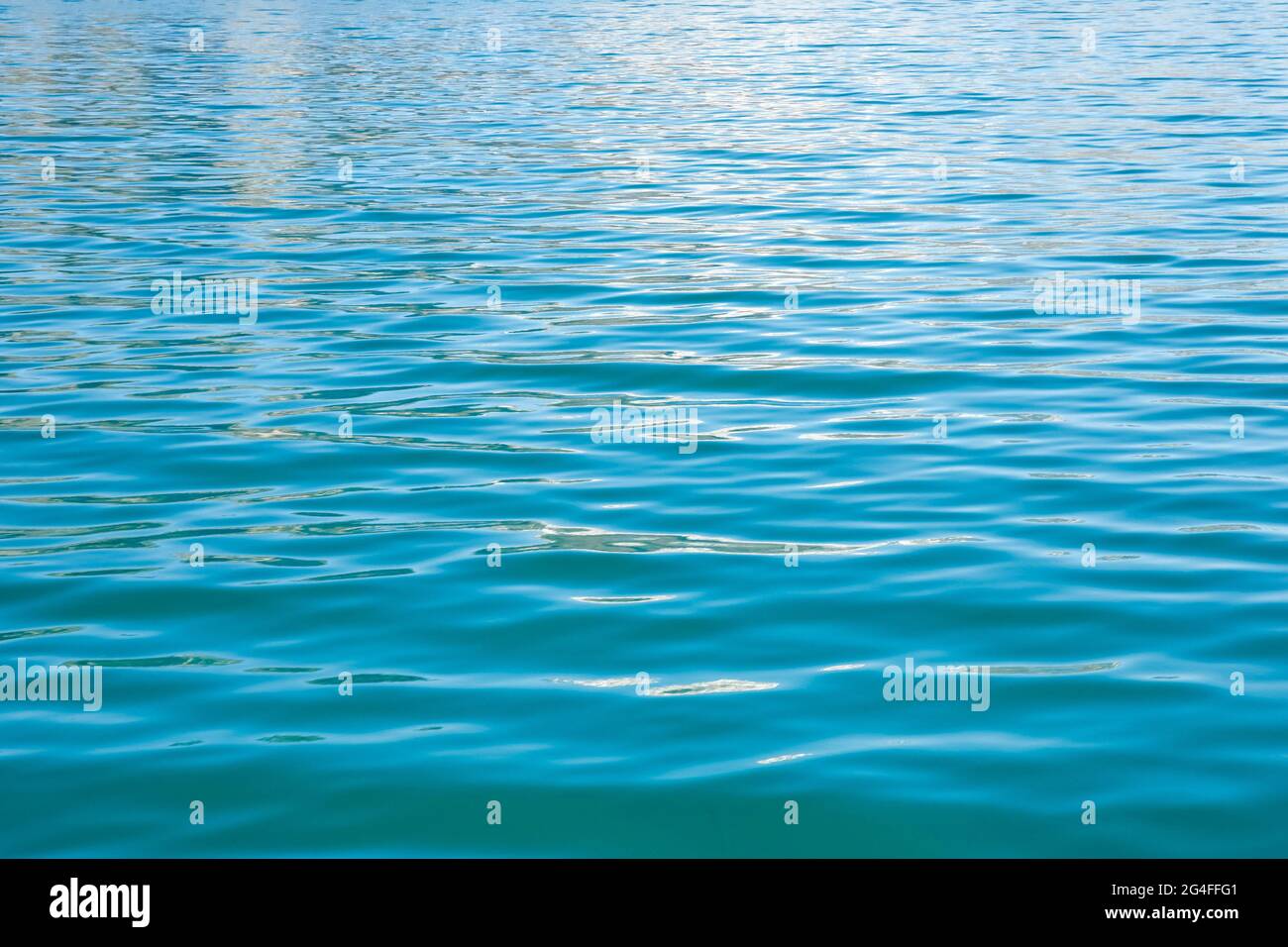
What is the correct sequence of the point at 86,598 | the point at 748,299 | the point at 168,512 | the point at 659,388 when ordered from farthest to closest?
1. the point at 748,299
2. the point at 659,388
3. the point at 168,512
4. the point at 86,598

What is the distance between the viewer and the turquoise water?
6340 millimetres

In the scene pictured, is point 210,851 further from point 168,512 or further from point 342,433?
point 342,433

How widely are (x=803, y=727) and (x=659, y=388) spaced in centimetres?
546

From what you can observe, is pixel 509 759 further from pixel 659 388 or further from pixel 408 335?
pixel 408 335

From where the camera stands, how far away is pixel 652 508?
9.41 metres

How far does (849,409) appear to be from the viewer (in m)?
11.4

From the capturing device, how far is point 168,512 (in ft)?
31.3

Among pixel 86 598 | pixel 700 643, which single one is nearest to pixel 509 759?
pixel 700 643

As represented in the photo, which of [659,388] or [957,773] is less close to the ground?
[659,388]

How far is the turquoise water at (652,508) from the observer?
20.8 feet
